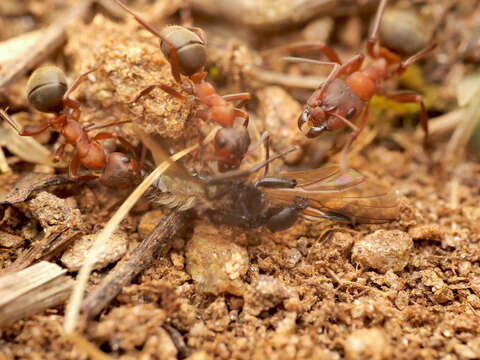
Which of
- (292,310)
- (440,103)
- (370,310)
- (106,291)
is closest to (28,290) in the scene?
(106,291)

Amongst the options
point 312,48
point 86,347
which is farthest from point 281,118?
point 86,347

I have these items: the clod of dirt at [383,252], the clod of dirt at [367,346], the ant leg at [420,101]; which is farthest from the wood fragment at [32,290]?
the ant leg at [420,101]

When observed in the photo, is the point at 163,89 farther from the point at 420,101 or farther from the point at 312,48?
the point at 420,101

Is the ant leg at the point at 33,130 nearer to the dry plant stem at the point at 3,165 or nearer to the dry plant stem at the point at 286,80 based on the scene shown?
the dry plant stem at the point at 3,165

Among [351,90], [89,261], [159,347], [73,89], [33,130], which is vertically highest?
[351,90]

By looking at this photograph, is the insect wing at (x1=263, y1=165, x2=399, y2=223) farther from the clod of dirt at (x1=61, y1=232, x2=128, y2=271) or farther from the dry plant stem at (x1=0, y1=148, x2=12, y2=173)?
the dry plant stem at (x1=0, y1=148, x2=12, y2=173)

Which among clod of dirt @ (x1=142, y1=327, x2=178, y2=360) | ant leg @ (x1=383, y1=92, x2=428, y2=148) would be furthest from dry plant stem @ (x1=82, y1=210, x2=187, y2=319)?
ant leg @ (x1=383, y1=92, x2=428, y2=148)

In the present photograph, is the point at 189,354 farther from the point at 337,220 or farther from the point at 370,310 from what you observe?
the point at 337,220
